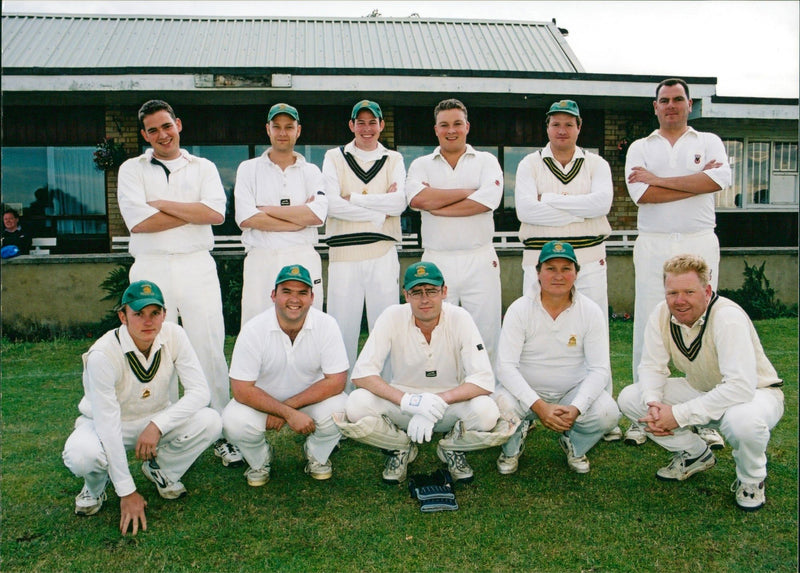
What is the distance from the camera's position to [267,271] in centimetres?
476

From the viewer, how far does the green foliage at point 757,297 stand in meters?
10.8

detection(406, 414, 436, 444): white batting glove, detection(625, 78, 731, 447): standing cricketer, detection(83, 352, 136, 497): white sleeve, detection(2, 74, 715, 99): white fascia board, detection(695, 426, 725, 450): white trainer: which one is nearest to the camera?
detection(83, 352, 136, 497): white sleeve

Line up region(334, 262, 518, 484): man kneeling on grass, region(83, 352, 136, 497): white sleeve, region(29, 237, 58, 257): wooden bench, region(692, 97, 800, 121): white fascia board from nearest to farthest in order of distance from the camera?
region(83, 352, 136, 497): white sleeve < region(334, 262, 518, 484): man kneeling on grass < region(29, 237, 58, 257): wooden bench < region(692, 97, 800, 121): white fascia board

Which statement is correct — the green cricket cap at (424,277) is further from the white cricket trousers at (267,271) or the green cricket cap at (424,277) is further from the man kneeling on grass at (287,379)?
the white cricket trousers at (267,271)

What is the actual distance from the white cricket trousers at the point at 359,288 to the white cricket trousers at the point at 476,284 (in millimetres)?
298

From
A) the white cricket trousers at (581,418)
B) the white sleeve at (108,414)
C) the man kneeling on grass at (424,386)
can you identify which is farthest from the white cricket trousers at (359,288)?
the white sleeve at (108,414)

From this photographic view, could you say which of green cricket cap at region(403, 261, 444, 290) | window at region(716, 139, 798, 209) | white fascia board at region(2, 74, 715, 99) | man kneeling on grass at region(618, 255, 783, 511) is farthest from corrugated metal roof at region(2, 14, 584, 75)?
man kneeling on grass at region(618, 255, 783, 511)

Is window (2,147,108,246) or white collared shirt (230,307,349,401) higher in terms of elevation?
window (2,147,108,246)

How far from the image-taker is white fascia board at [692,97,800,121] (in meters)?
11.5

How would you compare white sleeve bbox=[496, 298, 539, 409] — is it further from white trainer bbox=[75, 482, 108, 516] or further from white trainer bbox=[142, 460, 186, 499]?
white trainer bbox=[75, 482, 108, 516]

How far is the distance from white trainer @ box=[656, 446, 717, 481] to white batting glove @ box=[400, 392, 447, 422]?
4.64ft

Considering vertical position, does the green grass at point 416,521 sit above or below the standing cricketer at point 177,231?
below

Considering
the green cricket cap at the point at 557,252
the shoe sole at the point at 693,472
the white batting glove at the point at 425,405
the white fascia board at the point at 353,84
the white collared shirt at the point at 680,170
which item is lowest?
the shoe sole at the point at 693,472

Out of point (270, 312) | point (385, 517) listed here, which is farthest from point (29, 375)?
point (385, 517)
